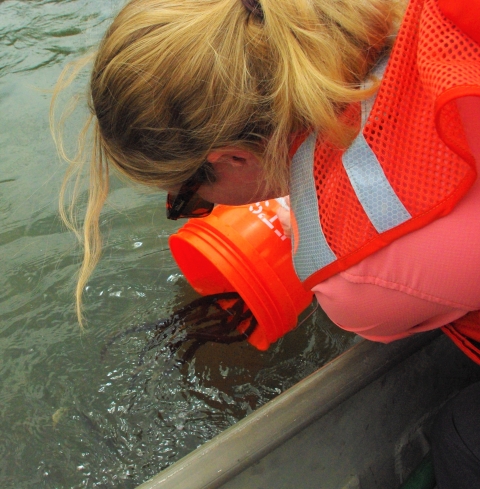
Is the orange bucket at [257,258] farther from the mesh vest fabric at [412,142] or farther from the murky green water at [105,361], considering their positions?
the mesh vest fabric at [412,142]

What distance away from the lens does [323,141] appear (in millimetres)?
875

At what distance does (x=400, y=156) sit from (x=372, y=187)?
58mm

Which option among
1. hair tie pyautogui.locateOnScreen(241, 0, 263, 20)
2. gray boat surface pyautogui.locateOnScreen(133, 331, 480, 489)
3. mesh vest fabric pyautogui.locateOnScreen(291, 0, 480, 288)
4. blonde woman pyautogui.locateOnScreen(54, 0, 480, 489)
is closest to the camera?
mesh vest fabric pyautogui.locateOnScreen(291, 0, 480, 288)

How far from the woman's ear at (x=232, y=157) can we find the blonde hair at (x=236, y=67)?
0.02 metres

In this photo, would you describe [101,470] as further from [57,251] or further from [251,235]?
[57,251]

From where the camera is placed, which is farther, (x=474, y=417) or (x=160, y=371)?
(x=160, y=371)

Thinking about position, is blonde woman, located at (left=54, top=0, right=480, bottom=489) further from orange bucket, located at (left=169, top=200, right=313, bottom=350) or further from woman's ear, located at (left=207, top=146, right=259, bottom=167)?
Result: orange bucket, located at (left=169, top=200, right=313, bottom=350)

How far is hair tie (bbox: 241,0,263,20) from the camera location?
2.88ft

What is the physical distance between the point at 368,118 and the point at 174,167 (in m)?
0.35

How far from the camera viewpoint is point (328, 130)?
0.84 m

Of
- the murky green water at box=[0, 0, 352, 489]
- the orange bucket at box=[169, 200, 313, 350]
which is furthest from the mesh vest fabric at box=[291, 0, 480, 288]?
the murky green water at box=[0, 0, 352, 489]

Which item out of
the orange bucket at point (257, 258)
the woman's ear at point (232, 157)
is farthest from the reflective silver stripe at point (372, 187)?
the orange bucket at point (257, 258)

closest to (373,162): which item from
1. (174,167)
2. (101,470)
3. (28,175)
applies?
(174,167)

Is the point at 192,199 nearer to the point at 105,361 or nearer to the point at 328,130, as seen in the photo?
the point at 328,130
